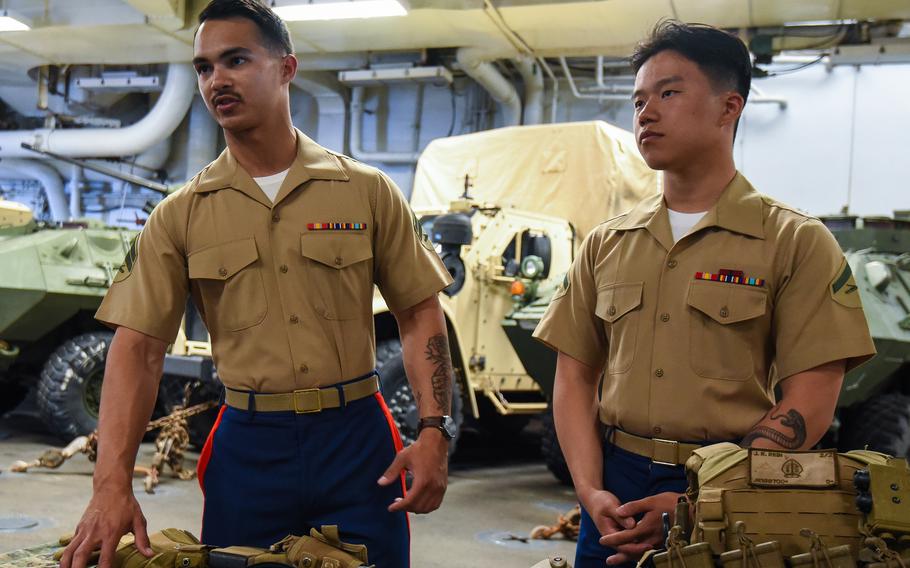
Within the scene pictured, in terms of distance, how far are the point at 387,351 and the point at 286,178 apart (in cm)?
406

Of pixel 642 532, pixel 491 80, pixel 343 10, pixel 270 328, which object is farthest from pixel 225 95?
pixel 491 80

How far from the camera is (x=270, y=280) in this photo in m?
2.32

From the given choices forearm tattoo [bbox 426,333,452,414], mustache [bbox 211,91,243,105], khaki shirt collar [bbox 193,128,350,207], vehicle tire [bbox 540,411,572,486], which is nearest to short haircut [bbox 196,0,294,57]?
mustache [bbox 211,91,243,105]

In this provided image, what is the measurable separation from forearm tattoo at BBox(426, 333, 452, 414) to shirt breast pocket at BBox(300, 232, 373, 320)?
19cm

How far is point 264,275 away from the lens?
7.60 feet

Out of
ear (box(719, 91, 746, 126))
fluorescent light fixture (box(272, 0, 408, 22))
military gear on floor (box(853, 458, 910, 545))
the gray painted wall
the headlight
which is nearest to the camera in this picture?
military gear on floor (box(853, 458, 910, 545))

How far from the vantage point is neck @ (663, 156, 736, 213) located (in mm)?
2258

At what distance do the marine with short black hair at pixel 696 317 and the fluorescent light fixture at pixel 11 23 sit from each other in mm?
8975

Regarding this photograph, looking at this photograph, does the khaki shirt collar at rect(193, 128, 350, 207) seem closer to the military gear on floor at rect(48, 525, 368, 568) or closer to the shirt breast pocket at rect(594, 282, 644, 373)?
the shirt breast pocket at rect(594, 282, 644, 373)

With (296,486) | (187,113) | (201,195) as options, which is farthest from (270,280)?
(187,113)

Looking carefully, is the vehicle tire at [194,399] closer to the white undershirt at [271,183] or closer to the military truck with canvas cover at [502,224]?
the military truck with canvas cover at [502,224]

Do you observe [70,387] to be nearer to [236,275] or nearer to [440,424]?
[236,275]

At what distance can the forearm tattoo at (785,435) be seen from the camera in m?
2.01

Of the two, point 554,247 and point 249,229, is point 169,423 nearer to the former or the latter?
point 554,247
